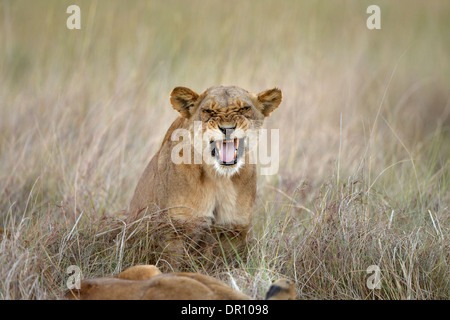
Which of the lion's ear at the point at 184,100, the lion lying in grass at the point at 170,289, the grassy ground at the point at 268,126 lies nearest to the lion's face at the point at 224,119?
the lion's ear at the point at 184,100

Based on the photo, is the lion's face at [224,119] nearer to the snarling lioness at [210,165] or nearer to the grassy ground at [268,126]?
the snarling lioness at [210,165]

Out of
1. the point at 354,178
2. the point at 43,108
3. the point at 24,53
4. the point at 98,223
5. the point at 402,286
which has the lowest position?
the point at 402,286

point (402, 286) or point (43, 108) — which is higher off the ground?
point (43, 108)

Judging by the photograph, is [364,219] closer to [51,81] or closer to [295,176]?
[295,176]

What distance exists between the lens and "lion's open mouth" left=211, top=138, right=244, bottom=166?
5.23 meters

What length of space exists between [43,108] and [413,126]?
504cm

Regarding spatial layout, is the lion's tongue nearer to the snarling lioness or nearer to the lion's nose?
the snarling lioness

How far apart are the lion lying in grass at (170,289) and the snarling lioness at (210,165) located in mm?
1350

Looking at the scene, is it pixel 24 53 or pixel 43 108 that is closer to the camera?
pixel 43 108

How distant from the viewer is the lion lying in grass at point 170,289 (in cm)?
388

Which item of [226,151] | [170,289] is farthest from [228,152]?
[170,289]

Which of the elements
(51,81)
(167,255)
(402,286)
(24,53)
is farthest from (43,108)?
(402,286)

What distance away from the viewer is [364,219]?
5453mm
